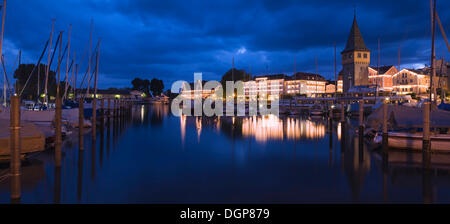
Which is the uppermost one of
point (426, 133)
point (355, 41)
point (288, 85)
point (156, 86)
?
point (355, 41)

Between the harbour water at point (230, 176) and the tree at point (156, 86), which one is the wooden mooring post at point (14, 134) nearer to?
the harbour water at point (230, 176)

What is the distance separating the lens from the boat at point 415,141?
17.4 meters

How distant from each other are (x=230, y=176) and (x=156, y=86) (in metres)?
184

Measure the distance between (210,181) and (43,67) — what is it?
240 feet

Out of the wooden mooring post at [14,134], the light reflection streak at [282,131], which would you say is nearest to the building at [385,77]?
the light reflection streak at [282,131]

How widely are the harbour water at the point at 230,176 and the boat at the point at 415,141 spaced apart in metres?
0.54

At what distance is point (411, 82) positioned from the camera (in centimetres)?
10012

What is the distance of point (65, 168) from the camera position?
1411 cm

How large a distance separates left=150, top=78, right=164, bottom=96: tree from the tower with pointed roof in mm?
121293

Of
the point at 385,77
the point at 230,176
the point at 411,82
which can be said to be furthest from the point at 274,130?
the point at 385,77

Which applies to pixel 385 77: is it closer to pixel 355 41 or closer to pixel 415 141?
pixel 355 41
